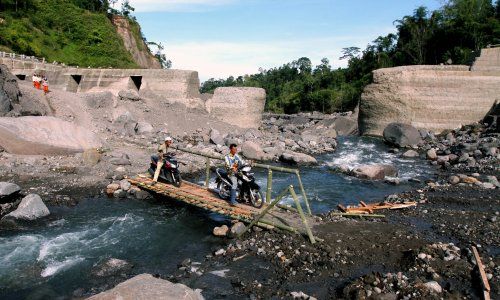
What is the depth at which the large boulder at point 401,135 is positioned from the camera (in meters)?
26.2

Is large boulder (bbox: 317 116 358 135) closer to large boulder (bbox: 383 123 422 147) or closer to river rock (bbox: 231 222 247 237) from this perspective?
large boulder (bbox: 383 123 422 147)

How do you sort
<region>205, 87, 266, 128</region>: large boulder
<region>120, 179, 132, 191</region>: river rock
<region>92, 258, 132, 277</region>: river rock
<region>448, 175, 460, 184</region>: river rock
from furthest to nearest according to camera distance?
<region>205, 87, 266, 128</region>: large boulder, <region>448, 175, 460, 184</region>: river rock, <region>120, 179, 132, 191</region>: river rock, <region>92, 258, 132, 277</region>: river rock

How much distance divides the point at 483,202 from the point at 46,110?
1841cm

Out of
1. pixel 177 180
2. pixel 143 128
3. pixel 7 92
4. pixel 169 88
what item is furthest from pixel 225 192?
pixel 169 88

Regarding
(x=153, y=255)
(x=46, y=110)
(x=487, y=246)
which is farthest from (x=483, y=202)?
(x=46, y=110)

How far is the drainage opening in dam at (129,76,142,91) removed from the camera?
26.0 metres

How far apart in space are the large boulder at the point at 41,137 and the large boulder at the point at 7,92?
1283 millimetres

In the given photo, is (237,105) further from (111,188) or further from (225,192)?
(225,192)

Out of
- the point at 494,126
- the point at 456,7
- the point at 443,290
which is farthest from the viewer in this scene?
the point at 456,7

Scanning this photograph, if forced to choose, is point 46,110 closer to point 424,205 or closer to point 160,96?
point 160,96

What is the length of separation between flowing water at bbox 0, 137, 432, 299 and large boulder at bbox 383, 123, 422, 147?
12.4 metres

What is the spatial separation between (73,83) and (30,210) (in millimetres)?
18118

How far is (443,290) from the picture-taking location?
23.8 feet

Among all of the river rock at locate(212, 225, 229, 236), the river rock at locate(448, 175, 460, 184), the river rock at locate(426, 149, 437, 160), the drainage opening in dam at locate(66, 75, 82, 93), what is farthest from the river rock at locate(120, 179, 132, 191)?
the river rock at locate(426, 149, 437, 160)
